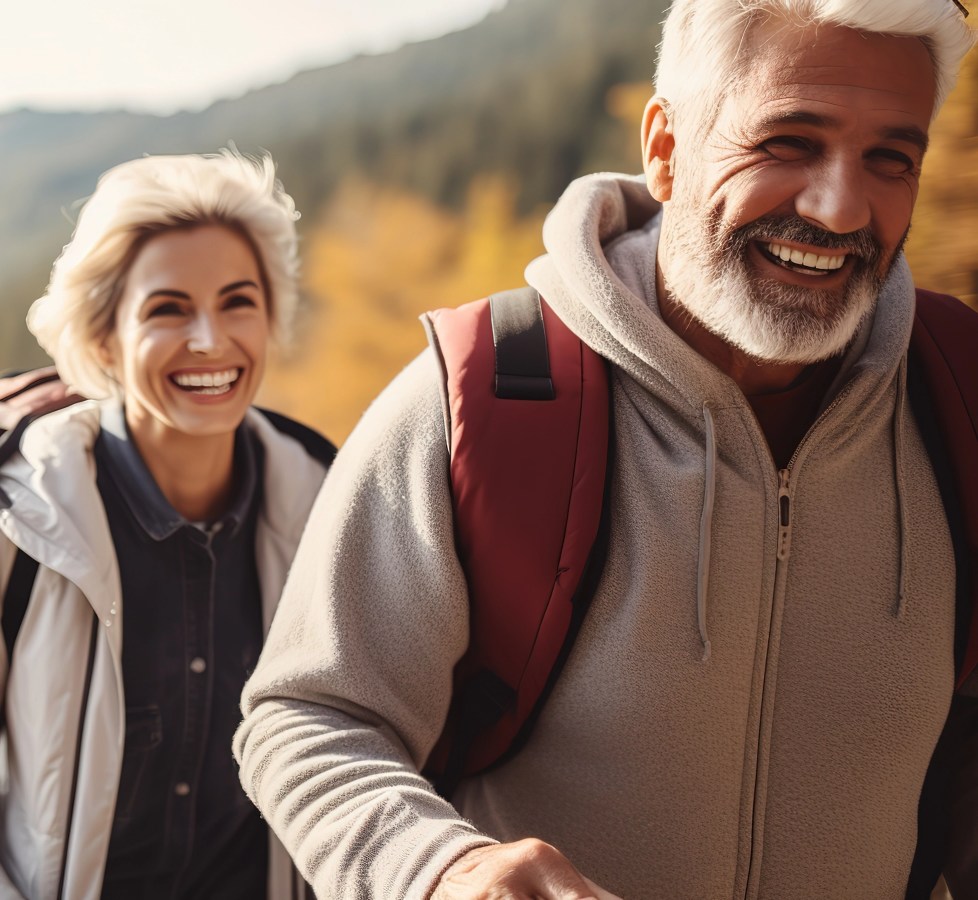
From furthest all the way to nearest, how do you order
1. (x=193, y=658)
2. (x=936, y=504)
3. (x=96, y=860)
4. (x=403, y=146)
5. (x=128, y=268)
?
(x=403, y=146) → (x=128, y=268) → (x=193, y=658) → (x=96, y=860) → (x=936, y=504)

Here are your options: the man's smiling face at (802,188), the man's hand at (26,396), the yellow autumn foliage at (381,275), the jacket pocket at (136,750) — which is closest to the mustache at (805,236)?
the man's smiling face at (802,188)

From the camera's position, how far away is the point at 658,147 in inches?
49.6

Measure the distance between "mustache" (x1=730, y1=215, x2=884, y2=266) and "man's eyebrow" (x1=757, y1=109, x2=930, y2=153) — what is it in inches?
3.7

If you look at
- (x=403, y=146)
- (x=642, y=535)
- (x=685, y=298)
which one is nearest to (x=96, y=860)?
(x=642, y=535)

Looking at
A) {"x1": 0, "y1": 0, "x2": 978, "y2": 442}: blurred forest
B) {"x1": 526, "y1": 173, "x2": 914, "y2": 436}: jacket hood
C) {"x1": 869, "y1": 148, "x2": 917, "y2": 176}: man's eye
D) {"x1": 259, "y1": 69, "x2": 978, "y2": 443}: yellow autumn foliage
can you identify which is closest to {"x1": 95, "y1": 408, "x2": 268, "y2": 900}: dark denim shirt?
{"x1": 526, "y1": 173, "x2": 914, "y2": 436}: jacket hood

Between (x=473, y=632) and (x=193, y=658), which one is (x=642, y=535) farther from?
(x=193, y=658)

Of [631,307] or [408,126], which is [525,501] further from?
[408,126]

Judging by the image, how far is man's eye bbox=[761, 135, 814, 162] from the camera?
3.63ft

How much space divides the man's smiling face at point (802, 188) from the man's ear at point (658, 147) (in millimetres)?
42

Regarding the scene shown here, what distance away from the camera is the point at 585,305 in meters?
1.16

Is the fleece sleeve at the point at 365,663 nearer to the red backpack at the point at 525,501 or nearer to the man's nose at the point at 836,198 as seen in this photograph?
the red backpack at the point at 525,501

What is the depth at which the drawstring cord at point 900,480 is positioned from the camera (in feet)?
3.74

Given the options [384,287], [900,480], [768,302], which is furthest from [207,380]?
[384,287]

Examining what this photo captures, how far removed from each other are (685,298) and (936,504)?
36 centimetres
